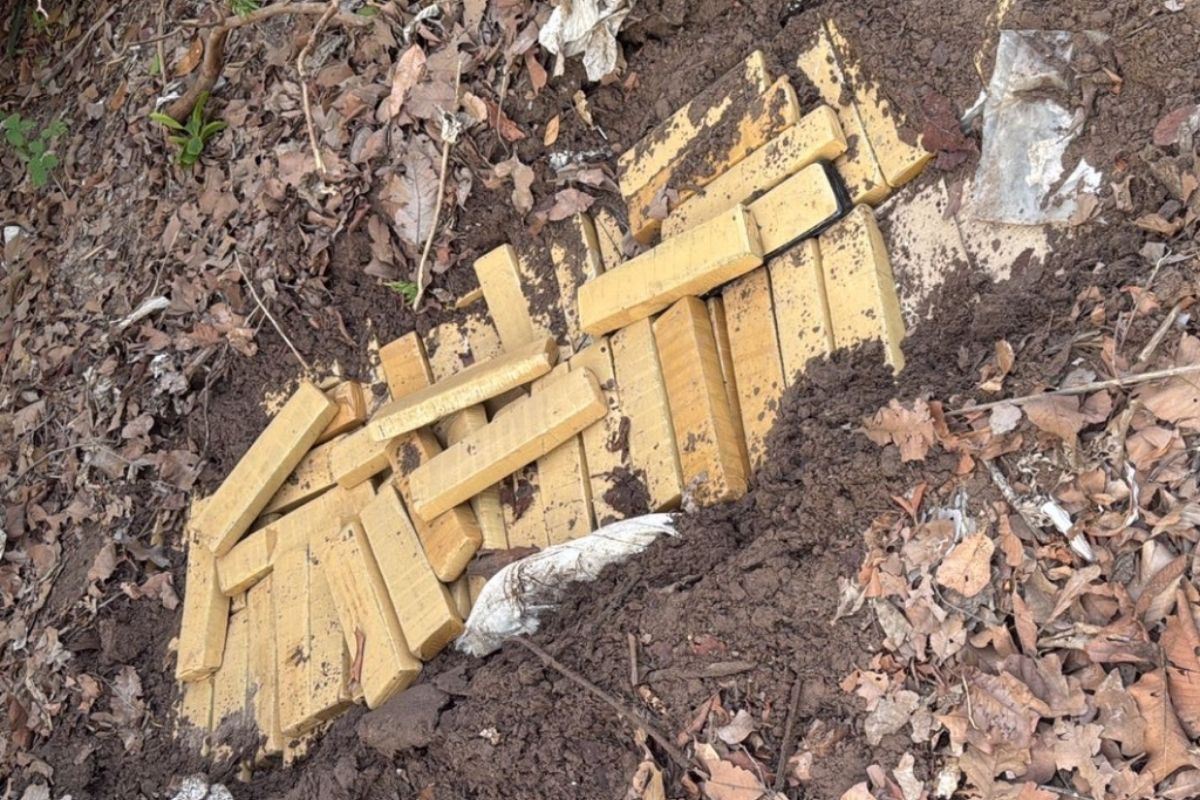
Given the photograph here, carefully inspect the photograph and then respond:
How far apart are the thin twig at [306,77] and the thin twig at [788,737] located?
2.81 meters

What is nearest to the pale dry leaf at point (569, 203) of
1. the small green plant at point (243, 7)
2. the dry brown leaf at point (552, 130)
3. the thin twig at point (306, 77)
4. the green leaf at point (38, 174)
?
the dry brown leaf at point (552, 130)

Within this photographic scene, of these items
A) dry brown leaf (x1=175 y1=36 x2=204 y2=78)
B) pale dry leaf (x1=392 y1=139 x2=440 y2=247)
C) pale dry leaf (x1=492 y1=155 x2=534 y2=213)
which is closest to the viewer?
pale dry leaf (x1=492 y1=155 x2=534 y2=213)

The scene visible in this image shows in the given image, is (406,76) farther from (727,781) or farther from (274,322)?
(727,781)

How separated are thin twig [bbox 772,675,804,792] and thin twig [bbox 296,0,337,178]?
2.81m

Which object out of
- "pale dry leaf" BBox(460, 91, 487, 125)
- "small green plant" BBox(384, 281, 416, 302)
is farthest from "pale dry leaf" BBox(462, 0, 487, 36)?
"small green plant" BBox(384, 281, 416, 302)

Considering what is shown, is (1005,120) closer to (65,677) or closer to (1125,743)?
(1125,743)

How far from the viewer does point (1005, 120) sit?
284 cm

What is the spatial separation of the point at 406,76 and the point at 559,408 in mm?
1572

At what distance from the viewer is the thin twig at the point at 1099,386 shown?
2.27 metres

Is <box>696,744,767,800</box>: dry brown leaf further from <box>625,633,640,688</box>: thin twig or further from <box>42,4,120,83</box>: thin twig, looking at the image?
<box>42,4,120,83</box>: thin twig

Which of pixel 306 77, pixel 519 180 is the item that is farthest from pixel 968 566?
pixel 306 77

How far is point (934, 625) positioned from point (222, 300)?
11.2ft

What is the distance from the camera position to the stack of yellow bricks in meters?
3.12

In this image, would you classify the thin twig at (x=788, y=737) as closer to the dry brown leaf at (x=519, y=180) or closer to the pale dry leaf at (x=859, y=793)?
the pale dry leaf at (x=859, y=793)
